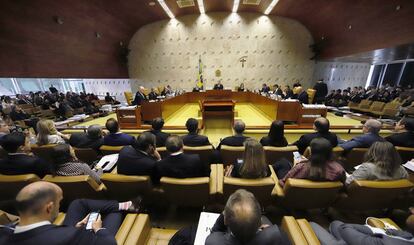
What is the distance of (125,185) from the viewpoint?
162 centimetres

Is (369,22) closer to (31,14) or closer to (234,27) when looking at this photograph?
(234,27)

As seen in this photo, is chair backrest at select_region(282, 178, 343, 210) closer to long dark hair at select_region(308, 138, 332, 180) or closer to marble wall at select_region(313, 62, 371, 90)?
long dark hair at select_region(308, 138, 332, 180)

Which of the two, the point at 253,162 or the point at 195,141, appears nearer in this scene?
the point at 253,162

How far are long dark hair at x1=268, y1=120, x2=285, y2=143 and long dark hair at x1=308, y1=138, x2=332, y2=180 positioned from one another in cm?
90

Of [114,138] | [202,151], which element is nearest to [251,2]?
[202,151]

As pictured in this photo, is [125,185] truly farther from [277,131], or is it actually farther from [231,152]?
[277,131]

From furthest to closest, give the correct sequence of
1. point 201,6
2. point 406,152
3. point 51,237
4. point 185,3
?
point 201,6, point 185,3, point 406,152, point 51,237

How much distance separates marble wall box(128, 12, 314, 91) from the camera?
11.9m

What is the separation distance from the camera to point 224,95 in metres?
9.16

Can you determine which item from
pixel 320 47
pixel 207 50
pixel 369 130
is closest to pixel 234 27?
pixel 207 50


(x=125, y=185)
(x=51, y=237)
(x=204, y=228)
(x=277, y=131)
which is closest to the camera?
(x=51, y=237)

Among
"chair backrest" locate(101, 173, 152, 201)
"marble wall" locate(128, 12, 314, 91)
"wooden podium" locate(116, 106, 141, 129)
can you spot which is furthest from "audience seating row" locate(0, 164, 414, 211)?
"marble wall" locate(128, 12, 314, 91)

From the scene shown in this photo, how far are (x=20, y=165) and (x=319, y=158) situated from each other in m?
2.89

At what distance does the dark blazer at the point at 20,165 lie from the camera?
5.85 feet
